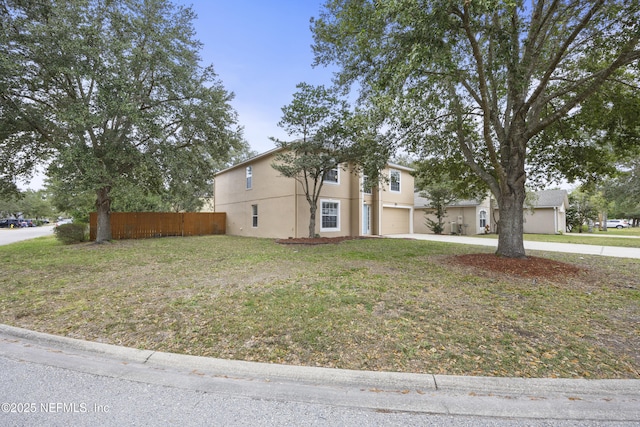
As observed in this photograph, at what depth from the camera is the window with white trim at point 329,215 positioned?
15945 millimetres

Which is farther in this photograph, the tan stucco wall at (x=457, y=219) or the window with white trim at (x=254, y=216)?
the tan stucco wall at (x=457, y=219)

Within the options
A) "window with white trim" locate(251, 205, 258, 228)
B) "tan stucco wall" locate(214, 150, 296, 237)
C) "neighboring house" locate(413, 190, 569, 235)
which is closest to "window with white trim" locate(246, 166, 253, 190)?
"tan stucco wall" locate(214, 150, 296, 237)

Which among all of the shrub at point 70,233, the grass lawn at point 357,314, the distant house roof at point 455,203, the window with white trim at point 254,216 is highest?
the distant house roof at point 455,203

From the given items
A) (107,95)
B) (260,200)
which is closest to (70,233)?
(107,95)

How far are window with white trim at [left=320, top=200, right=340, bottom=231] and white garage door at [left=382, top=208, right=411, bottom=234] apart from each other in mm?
3773

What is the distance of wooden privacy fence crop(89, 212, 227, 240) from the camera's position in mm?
16500

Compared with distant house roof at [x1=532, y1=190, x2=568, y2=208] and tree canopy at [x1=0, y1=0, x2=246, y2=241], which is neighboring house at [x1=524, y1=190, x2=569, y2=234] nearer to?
distant house roof at [x1=532, y1=190, x2=568, y2=208]

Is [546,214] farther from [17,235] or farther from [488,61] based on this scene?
[17,235]

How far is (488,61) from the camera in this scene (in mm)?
7051

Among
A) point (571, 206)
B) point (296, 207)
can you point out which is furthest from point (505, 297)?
point (571, 206)

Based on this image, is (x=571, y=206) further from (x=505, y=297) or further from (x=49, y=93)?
(x=49, y=93)

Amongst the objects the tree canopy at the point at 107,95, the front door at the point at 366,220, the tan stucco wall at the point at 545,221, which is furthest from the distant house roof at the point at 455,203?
the tree canopy at the point at 107,95

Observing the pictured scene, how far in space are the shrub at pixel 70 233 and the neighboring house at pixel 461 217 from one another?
2142cm

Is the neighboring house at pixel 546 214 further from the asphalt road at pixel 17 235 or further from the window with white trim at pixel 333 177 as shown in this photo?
the asphalt road at pixel 17 235
